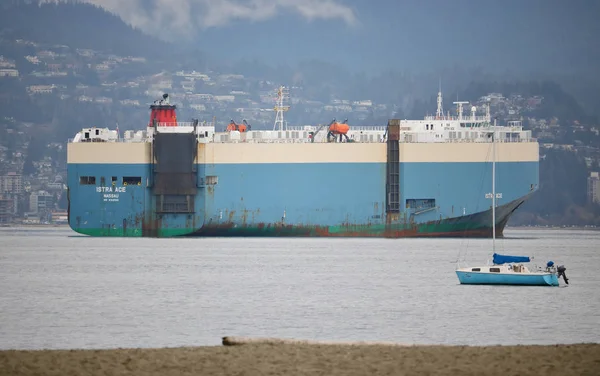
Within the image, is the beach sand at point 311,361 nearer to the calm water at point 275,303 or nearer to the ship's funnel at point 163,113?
the calm water at point 275,303

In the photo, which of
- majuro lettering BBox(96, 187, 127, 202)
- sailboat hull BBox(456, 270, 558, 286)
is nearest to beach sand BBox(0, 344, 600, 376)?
sailboat hull BBox(456, 270, 558, 286)

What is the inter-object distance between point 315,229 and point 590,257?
17318mm

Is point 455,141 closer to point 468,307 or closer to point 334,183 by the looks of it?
point 334,183

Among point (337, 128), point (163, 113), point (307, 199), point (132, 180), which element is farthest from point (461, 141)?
point (132, 180)

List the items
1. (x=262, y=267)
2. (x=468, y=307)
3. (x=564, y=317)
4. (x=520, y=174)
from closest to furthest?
1. (x=564, y=317)
2. (x=468, y=307)
3. (x=262, y=267)
4. (x=520, y=174)

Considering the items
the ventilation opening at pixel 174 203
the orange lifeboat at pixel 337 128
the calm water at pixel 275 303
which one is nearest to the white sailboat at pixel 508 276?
the calm water at pixel 275 303

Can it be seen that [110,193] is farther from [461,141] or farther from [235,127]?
[461,141]

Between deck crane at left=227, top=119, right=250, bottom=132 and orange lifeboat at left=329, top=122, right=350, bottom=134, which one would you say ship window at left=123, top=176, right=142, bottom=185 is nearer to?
deck crane at left=227, top=119, right=250, bottom=132

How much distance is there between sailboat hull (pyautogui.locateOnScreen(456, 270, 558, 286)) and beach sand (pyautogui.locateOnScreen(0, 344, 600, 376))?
665 inches

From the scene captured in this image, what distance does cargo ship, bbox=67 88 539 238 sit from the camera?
6812 centimetres

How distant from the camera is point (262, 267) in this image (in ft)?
155

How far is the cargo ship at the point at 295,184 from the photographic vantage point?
68125mm

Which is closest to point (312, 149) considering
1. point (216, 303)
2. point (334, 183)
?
point (334, 183)

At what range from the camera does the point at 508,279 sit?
1437 inches
